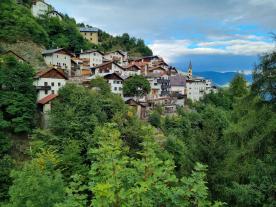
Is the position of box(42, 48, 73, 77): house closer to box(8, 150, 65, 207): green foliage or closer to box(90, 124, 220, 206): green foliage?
box(8, 150, 65, 207): green foliage

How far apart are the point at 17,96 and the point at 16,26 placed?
22.4 m

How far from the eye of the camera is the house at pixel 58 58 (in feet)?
163

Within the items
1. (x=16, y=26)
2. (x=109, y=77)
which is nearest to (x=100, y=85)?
(x=109, y=77)

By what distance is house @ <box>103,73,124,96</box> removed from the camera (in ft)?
156

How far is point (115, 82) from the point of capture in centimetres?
4844

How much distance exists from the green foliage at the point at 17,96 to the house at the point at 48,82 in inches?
131

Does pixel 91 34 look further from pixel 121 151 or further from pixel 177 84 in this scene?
pixel 121 151

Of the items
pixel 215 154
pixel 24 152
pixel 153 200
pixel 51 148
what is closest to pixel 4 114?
pixel 24 152

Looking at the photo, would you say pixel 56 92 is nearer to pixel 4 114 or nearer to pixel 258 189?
pixel 4 114

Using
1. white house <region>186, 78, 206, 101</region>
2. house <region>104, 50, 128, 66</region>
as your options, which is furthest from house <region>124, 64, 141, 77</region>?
white house <region>186, 78, 206, 101</region>

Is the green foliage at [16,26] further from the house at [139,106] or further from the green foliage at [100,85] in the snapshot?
the house at [139,106]

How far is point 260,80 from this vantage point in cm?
1488

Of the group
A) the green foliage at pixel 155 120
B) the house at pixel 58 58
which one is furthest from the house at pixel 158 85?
the house at pixel 58 58

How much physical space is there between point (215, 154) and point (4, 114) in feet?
77.5
